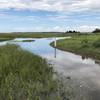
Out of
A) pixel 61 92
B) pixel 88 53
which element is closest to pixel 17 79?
pixel 61 92

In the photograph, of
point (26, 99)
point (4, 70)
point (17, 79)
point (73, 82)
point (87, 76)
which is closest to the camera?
point (26, 99)

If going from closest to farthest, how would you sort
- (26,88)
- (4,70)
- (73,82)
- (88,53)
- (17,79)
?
1. (26,88)
2. (17,79)
3. (4,70)
4. (73,82)
5. (88,53)

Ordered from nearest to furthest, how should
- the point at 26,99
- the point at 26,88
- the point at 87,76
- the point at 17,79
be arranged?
the point at 26,99, the point at 26,88, the point at 17,79, the point at 87,76

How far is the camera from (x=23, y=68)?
16938 millimetres

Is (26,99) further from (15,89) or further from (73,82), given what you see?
(73,82)

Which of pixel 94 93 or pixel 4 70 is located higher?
pixel 4 70

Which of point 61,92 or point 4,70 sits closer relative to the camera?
point 61,92

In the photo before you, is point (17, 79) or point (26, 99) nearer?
Answer: point (26, 99)

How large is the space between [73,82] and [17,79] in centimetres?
431

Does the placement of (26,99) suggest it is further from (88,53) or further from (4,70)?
(88,53)

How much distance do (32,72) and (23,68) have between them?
943 mm

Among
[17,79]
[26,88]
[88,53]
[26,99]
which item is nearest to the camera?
[26,99]

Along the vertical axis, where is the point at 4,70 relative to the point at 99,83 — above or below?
above

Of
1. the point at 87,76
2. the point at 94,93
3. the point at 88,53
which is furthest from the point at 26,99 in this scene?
the point at 88,53
